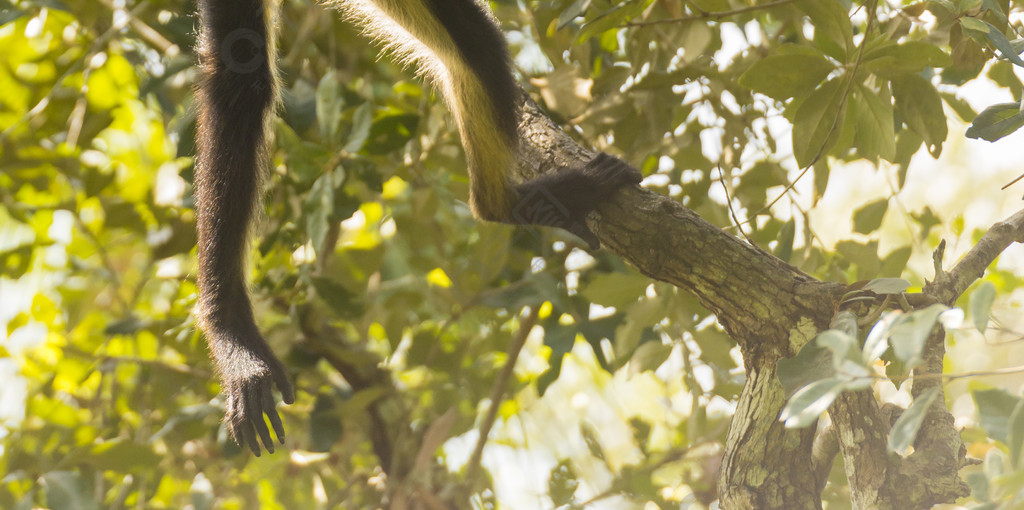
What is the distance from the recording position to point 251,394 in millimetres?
1099

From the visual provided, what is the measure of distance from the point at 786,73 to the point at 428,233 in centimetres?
91

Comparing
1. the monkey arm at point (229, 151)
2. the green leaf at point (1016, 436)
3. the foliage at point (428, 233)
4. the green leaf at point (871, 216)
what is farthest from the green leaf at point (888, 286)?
the monkey arm at point (229, 151)

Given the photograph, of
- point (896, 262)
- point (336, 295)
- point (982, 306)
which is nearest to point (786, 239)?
point (896, 262)

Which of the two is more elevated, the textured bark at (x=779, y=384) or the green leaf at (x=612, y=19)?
the green leaf at (x=612, y=19)

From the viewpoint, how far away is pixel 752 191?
144cm

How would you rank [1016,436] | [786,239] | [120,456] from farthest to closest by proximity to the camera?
[120,456], [786,239], [1016,436]

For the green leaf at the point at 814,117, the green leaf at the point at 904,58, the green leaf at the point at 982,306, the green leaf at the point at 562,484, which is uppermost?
the green leaf at the point at 904,58

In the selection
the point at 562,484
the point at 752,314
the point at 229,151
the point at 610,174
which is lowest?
the point at 562,484

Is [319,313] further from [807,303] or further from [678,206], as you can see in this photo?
[807,303]

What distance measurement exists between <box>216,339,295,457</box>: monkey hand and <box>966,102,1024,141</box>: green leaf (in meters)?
0.86

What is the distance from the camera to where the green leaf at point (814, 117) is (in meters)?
1.02

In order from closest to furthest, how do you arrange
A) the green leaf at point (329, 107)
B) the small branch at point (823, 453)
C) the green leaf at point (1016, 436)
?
1. the green leaf at point (1016, 436)
2. the small branch at point (823, 453)
3. the green leaf at point (329, 107)

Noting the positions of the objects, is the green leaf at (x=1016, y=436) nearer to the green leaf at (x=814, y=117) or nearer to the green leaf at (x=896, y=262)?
the green leaf at (x=814, y=117)

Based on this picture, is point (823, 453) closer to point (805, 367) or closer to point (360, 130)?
point (805, 367)
